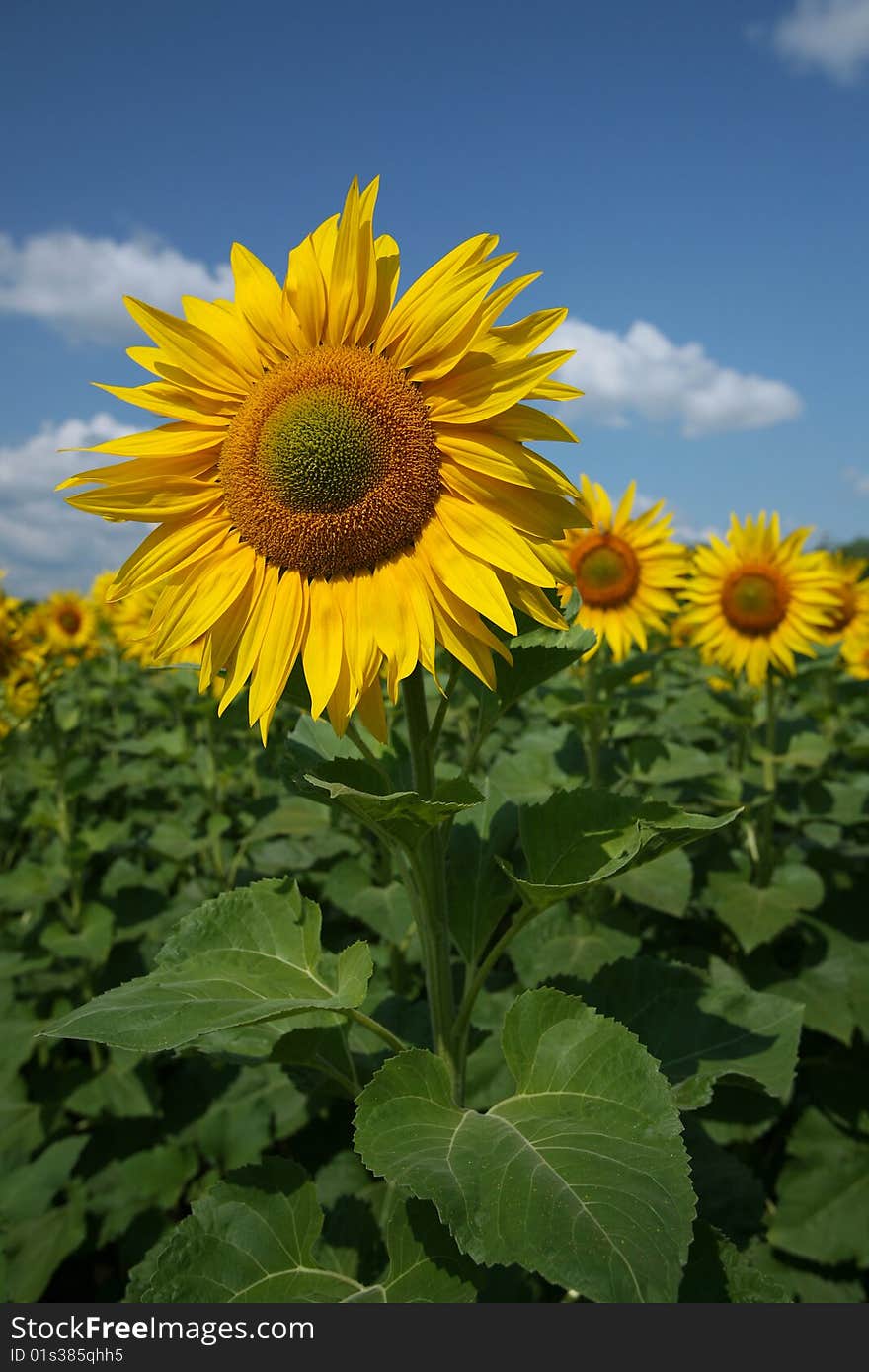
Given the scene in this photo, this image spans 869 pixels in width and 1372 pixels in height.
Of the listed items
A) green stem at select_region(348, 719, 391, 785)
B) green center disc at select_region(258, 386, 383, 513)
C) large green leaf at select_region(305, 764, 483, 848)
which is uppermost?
green center disc at select_region(258, 386, 383, 513)

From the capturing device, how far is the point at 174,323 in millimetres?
1834

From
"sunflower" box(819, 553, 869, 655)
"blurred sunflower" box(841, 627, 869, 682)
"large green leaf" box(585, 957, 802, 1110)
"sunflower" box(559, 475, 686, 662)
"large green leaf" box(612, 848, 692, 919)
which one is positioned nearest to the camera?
"large green leaf" box(585, 957, 802, 1110)

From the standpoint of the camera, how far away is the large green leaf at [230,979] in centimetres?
163

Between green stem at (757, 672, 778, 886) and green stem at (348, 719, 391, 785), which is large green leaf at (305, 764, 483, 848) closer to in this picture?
green stem at (348, 719, 391, 785)

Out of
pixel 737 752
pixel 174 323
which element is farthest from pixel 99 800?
pixel 174 323

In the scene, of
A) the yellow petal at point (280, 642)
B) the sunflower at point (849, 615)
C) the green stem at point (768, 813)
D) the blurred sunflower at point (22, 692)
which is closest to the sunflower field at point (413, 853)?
the yellow petal at point (280, 642)

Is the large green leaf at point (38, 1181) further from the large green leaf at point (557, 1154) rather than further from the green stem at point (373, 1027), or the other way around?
the large green leaf at point (557, 1154)

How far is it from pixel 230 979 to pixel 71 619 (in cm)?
880

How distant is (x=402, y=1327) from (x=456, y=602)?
132 cm

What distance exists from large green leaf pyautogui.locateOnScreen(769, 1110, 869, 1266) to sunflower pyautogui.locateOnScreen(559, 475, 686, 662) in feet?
7.43

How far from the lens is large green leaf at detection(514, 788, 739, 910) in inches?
69.4

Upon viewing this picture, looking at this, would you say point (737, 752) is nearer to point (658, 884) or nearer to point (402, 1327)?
point (658, 884)

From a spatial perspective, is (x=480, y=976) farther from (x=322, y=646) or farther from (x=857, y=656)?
(x=857, y=656)

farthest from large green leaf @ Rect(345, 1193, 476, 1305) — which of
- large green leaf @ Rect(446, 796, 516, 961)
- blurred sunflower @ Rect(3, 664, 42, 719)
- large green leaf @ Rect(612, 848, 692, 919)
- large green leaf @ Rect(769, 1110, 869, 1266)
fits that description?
blurred sunflower @ Rect(3, 664, 42, 719)
